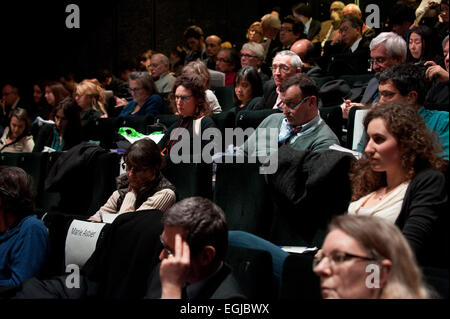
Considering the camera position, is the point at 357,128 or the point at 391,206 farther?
the point at 357,128

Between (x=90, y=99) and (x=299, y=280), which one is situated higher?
(x=90, y=99)

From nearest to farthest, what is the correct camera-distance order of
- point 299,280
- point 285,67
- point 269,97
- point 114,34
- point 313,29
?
point 299,280 → point 285,67 → point 269,97 → point 313,29 → point 114,34

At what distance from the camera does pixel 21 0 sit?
15.6 ft

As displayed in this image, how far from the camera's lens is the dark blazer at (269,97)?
2.70 meters

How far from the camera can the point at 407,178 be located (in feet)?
4.55

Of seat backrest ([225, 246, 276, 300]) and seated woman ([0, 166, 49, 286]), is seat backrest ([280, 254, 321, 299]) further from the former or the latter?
seated woman ([0, 166, 49, 286])

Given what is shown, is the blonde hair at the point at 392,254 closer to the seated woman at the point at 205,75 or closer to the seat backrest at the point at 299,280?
the seat backrest at the point at 299,280

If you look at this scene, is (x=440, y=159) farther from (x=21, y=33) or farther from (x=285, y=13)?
(x=21, y=33)

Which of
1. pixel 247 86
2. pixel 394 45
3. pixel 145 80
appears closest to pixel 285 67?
pixel 247 86

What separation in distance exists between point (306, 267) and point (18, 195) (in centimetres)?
97

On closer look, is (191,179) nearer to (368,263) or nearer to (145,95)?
(368,263)

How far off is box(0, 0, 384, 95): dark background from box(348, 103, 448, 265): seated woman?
3633mm

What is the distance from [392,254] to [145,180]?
3.90ft

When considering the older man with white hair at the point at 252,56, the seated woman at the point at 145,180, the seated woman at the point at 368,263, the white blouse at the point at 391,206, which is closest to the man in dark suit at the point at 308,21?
the older man with white hair at the point at 252,56
